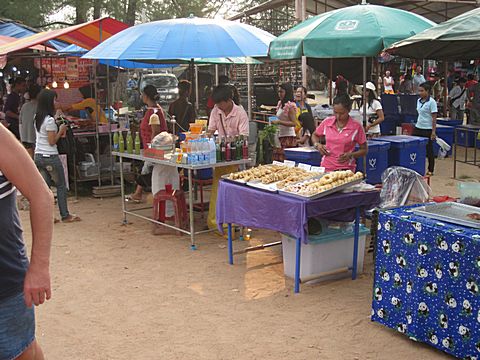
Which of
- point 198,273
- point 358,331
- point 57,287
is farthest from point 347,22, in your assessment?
point 57,287

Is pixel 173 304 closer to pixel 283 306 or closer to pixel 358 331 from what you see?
pixel 283 306

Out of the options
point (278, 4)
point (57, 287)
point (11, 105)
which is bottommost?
point (57, 287)

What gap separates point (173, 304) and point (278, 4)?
13902 mm

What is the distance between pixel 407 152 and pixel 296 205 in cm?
378

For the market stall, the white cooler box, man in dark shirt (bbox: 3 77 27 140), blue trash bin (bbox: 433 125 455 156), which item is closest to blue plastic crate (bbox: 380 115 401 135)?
blue trash bin (bbox: 433 125 455 156)

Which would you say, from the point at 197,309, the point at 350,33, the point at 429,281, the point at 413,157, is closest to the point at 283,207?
the point at 197,309

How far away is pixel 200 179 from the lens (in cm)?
852

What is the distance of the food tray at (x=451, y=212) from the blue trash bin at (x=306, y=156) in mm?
3062

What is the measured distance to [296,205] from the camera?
5297 mm

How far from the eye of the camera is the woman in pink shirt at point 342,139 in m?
6.56

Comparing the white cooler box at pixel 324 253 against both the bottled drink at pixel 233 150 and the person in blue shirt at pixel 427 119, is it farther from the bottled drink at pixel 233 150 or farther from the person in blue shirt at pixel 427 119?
the person in blue shirt at pixel 427 119

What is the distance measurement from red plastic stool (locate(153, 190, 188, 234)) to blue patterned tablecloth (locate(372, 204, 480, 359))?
146 inches

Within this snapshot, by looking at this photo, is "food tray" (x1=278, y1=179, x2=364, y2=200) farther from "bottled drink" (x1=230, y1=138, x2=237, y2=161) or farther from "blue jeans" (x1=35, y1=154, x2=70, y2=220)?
"blue jeans" (x1=35, y1=154, x2=70, y2=220)

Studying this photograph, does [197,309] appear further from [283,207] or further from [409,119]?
[409,119]
